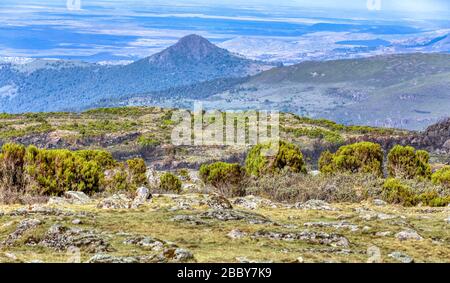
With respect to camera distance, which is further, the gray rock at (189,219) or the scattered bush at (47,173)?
the scattered bush at (47,173)

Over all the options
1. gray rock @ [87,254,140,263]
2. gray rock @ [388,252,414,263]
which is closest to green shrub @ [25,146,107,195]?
gray rock @ [87,254,140,263]

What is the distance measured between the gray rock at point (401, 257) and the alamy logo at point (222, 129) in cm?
6195

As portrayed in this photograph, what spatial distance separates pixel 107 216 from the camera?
1902 cm

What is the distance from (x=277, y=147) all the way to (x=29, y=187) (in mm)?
17375

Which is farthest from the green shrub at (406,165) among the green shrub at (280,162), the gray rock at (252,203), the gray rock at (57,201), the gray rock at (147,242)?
the gray rock at (147,242)

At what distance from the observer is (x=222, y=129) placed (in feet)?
325

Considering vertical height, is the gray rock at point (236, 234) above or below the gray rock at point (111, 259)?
below

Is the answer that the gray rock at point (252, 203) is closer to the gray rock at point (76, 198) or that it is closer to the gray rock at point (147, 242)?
the gray rock at point (76, 198)

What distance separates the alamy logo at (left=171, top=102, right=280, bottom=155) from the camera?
85.5 metres

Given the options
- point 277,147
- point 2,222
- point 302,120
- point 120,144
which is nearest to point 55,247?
point 2,222

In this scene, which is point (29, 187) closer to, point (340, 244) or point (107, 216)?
point (107, 216)

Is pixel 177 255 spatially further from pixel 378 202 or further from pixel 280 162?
pixel 280 162

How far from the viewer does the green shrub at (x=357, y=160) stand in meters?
38.5

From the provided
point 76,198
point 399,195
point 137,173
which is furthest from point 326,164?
point 76,198
